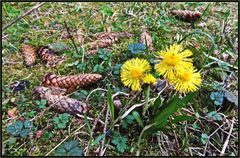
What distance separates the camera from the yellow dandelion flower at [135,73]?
1.27m

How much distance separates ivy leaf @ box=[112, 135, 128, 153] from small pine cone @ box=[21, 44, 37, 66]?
0.69m

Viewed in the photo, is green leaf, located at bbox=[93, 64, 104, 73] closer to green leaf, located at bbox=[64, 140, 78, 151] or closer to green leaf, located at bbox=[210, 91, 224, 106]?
green leaf, located at bbox=[64, 140, 78, 151]

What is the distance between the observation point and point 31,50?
1.79m

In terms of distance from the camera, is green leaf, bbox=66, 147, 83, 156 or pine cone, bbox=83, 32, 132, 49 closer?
green leaf, bbox=66, 147, 83, 156

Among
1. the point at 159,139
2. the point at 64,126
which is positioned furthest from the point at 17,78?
the point at 159,139

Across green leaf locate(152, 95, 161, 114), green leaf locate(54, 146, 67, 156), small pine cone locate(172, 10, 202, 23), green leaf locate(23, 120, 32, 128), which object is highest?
small pine cone locate(172, 10, 202, 23)

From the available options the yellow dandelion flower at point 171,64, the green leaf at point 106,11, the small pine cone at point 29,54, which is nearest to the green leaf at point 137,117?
the yellow dandelion flower at point 171,64

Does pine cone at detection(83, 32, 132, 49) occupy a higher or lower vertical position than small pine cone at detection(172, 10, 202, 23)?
lower

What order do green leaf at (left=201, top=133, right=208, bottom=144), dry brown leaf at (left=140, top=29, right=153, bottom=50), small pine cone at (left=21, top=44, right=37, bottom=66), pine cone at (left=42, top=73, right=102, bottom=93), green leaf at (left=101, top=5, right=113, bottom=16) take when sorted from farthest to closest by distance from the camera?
green leaf at (left=101, top=5, right=113, bottom=16) → dry brown leaf at (left=140, top=29, right=153, bottom=50) → small pine cone at (left=21, top=44, right=37, bottom=66) → pine cone at (left=42, top=73, right=102, bottom=93) → green leaf at (left=201, top=133, right=208, bottom=144)

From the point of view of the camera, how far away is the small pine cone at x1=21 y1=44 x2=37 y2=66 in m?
1.73

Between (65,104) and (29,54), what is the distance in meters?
0.45

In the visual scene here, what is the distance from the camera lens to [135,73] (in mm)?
1273

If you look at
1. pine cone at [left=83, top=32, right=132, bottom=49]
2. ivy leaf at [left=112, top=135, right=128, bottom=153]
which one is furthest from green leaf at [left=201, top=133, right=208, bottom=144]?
pine cone at [left=83, top=32, right=132, bottom=49]

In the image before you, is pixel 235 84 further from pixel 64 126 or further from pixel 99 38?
pixel 64 126
